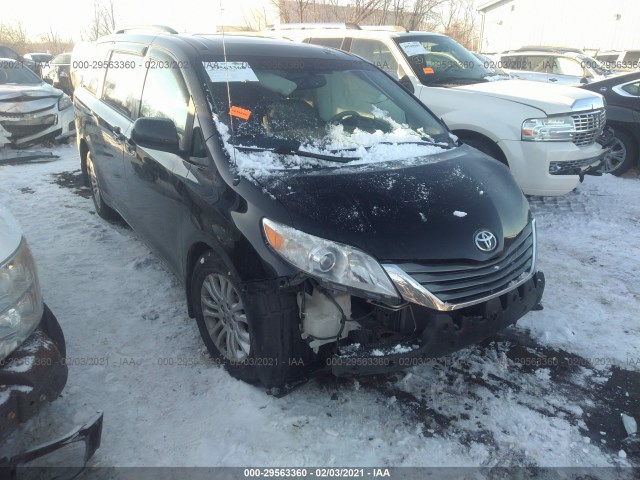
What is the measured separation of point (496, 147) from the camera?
5.38m

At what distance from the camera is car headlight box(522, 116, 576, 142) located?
5160 mm

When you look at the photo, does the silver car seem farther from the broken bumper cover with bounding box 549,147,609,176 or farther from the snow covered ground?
the broken bumper cover with bounding box 549,147,609,176

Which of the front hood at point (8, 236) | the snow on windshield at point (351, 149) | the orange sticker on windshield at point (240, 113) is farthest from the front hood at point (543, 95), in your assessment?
the front hood at point (8, 236)

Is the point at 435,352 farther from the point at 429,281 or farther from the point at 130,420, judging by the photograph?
the point at 130,420

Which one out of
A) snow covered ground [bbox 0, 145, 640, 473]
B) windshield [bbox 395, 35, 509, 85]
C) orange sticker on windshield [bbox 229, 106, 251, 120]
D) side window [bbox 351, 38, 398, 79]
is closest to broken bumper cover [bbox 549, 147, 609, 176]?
snow covered ground [bbox 0, 145, 640, 473]

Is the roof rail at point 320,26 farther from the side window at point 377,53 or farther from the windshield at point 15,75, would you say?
the windshield at point 15,75

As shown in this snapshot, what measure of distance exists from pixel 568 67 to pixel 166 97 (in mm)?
12299

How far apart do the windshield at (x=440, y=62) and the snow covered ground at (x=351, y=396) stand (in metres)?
3.15

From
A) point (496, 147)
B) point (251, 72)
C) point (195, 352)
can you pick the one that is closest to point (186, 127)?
point (251, 72)

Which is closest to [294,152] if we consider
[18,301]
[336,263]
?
[336,263]

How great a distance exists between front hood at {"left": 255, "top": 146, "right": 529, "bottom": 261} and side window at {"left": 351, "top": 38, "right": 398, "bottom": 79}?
3.87 meters

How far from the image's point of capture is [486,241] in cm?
253

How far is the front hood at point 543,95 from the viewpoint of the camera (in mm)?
5270

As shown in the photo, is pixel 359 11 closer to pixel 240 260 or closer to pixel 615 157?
pixel 615 157
